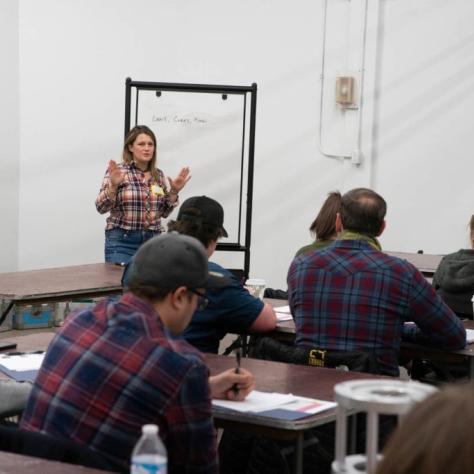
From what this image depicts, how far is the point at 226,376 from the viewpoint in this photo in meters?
2.75

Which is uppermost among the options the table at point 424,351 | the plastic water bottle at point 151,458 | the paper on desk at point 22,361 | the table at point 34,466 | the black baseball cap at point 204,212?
the black baseball cap at point 204,212

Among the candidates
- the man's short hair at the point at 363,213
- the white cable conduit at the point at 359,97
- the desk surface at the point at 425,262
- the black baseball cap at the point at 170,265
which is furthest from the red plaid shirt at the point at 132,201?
the black baseball cap at the point at 170,265

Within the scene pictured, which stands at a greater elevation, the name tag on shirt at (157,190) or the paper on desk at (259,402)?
the name tag on shirt at (157,190)

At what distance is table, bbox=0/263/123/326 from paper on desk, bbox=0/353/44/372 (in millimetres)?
1456

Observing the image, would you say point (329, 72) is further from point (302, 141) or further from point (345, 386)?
point (345, 386)

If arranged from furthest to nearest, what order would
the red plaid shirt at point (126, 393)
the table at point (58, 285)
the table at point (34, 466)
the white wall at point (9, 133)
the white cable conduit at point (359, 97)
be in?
the white wall at point (9, 133)
the white cable conduit at point (359, 97)
the table at point (58, 285)
the red plaid shirt at point (126, 393)
the table at point (34, 466)

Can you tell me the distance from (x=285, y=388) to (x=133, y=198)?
377cm

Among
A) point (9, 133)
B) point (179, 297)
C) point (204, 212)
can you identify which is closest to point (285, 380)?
point (204, 212)

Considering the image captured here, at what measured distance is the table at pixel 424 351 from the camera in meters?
3.77

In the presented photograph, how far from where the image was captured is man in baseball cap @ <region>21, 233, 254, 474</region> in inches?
88.2

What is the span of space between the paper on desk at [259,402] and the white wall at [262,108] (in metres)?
5.14

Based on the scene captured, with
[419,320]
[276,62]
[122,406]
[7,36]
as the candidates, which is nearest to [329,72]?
[276,62]

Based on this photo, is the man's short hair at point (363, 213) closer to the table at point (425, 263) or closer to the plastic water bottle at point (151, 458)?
the table at point (425, 263)

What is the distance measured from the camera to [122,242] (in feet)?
21.7
